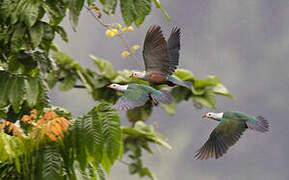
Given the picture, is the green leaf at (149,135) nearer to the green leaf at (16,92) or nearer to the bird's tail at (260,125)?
the green leaf at (16,92)

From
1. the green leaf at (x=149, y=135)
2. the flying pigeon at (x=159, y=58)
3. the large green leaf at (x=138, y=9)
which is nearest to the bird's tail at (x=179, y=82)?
the flying pigeon at (x=159, y=58)

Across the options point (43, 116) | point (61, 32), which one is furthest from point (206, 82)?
point (43, 116)

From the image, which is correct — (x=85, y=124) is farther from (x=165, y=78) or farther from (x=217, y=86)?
(x=217, y=86)

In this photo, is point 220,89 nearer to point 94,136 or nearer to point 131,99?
point 94,136

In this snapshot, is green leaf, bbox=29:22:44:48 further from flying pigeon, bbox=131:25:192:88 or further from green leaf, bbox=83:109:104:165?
flying pigeon, bbox=131:25:192:88

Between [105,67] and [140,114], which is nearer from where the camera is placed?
[105,67]

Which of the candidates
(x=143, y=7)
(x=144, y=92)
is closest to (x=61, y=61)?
(x=143, y=7)

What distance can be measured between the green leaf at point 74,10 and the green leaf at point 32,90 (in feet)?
1.44

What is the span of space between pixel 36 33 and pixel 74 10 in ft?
0.96

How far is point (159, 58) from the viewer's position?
2.83 feet

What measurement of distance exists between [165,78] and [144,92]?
6 cm

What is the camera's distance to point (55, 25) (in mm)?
3070

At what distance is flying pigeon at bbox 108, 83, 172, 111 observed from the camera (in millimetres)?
791

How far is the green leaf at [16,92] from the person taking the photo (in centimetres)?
275
